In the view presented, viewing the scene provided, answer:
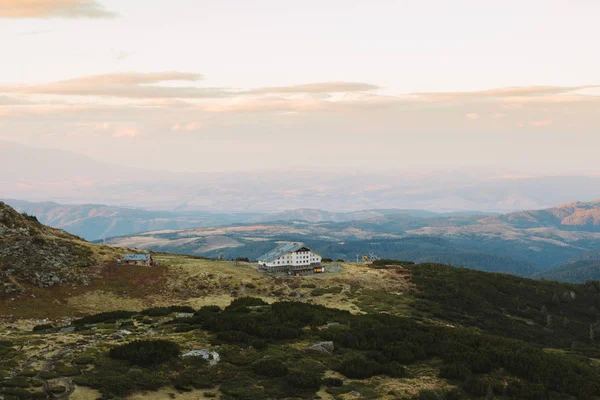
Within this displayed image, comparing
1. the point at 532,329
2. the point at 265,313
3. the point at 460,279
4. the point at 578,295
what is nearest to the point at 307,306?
the point at 265,313

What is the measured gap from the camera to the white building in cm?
11319

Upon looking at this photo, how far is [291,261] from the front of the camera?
115 m

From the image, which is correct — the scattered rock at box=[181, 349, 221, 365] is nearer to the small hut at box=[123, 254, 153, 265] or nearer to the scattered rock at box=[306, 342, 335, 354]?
the scattered rock at box=[306, 342, 335, 354]

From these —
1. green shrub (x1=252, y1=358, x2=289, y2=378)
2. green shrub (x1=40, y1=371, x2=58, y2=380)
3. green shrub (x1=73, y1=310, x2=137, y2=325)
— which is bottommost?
green shrub (x1=73, y1=310, x2=137, y2=325)

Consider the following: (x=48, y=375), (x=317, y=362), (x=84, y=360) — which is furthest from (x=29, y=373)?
(x=317, y=362)

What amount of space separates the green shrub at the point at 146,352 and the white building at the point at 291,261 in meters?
68.5

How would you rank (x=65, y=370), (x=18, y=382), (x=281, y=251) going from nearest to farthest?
1. (x=18, y=382)
2. (x=65, y=370)
3. (x=281, y=251)

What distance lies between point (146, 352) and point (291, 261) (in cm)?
7430

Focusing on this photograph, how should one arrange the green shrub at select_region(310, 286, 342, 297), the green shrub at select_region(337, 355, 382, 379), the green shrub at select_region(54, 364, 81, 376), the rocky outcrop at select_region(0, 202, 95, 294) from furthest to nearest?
1. the green shrub at select_region(310, 286, 342, 297)
2. the rocky outcrop at select_region(0, 202, 95, 294)
3. the green shrub at select_region(337, 355, 382, 379)
4. the green shrub at select_region(54, 364, 81, 376)

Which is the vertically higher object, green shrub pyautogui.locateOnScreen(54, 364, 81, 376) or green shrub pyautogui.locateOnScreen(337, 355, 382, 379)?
green shrub pyautogui.locateOnScreen(54, 364, 81, 376)

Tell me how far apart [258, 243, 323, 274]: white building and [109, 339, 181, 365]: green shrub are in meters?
68.5

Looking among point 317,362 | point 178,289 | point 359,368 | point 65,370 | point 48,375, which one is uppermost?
point 48,375

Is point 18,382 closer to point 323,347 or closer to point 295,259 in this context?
point 323,347

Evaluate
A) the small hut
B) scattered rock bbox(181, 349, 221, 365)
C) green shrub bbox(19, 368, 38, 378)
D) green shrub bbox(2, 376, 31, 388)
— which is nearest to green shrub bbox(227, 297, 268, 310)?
scattered rock bbox(181, 349, 221, 365)
